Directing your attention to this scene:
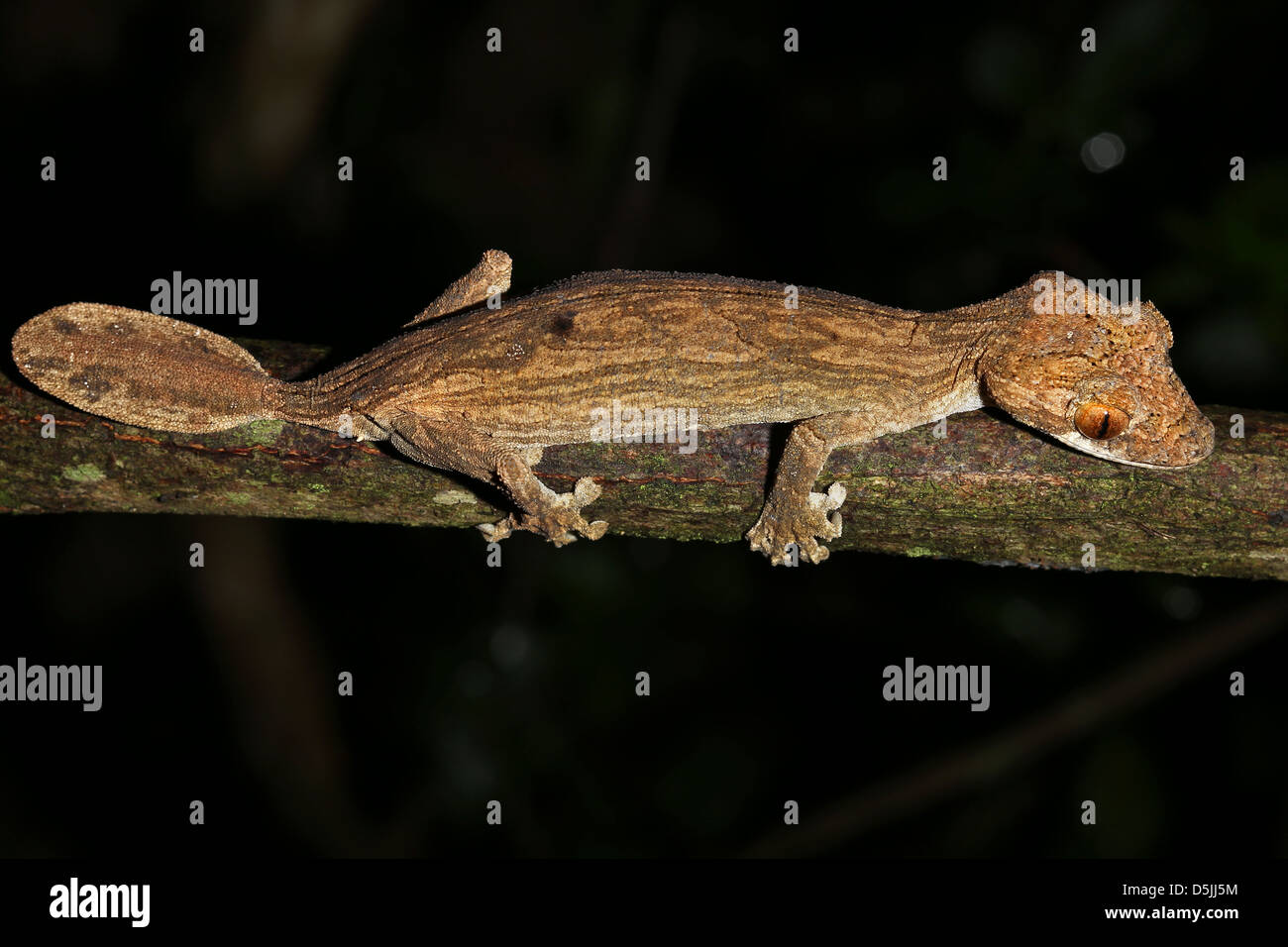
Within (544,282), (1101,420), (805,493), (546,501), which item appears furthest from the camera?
(544,282)

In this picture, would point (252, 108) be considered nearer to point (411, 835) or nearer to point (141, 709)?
point (141, 709)

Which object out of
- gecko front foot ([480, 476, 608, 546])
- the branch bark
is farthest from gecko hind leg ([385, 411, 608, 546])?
the branch bark

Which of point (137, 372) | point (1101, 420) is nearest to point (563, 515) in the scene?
point (137, 372)

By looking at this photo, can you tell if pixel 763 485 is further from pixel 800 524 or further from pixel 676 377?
pixel 676 377

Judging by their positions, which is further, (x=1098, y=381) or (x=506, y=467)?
(x=506, y=467)

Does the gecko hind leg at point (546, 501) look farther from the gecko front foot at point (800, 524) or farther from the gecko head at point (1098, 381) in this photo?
the gecko head at point (1098, 381)

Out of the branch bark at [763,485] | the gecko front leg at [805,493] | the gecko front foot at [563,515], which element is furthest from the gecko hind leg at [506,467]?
the gecko front leg at [805,493]
